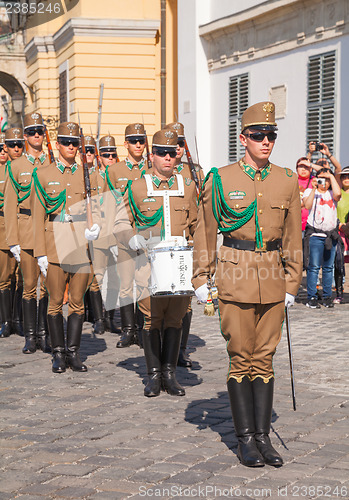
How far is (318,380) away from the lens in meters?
7.82

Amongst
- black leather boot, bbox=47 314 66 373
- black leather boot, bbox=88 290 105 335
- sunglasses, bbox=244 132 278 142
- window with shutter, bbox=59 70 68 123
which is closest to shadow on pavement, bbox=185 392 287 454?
black leather boot, bbox=47 314 66 373

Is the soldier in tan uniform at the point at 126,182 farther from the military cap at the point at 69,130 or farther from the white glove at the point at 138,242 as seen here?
the white glove at the point at 138,242

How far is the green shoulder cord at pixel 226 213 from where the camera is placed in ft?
18.2

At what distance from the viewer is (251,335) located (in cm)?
560

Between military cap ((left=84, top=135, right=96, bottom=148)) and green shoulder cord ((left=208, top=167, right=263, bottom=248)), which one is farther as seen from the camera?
military cap ((left=84, top=135, right=96, bottom=148))

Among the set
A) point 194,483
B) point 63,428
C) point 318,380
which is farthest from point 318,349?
point 194,483

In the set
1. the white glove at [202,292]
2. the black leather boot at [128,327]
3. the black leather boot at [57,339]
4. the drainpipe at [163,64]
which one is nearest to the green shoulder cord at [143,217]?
the black leather boot at [57,339]

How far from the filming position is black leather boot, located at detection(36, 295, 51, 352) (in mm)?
9389

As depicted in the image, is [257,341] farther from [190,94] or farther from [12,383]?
[190,94]

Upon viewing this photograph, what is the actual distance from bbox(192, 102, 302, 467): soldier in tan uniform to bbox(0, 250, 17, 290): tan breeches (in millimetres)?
5309

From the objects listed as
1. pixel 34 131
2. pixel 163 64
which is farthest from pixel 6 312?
pixel 163 64

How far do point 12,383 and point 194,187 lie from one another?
2231 millimetres

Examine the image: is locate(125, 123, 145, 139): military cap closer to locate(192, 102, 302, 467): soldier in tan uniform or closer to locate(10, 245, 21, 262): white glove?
locate(10, 245, 21, 262): white glove

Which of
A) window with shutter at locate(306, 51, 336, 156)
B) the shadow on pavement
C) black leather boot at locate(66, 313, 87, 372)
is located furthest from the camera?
window with shutter at locate(306, 51, 336, 156)
